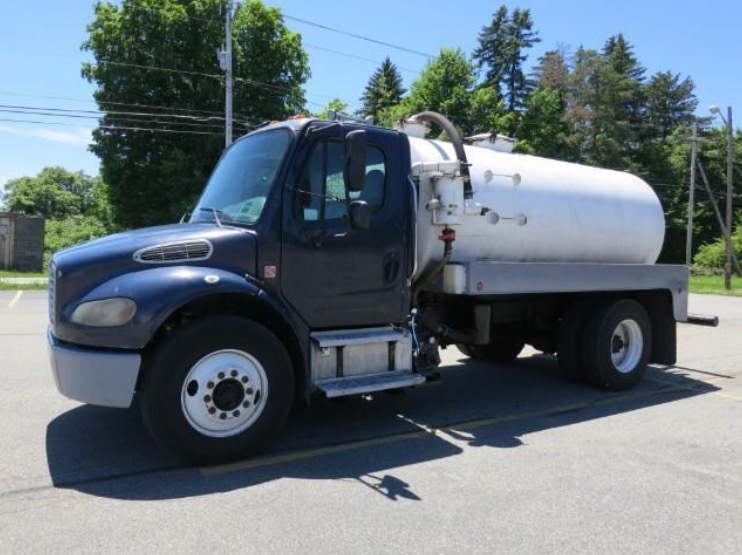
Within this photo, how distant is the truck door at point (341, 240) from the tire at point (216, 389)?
561mm

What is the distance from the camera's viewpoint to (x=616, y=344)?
7.82 m

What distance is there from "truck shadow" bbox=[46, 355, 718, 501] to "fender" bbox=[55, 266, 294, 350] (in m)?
0.93

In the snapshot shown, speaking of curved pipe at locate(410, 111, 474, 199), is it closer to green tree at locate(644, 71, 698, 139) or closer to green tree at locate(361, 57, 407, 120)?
green tree at locate(361, 57, 407, 120)

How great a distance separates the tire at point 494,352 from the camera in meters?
8.91

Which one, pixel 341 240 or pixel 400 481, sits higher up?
pixel 341 240

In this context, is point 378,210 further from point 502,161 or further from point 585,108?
point 585,108

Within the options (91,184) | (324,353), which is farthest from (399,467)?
(91,184)

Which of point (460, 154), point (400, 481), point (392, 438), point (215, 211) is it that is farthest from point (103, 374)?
point (460, 154)

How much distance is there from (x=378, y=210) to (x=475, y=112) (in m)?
39.2

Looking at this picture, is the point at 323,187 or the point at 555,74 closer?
the point at 323,187

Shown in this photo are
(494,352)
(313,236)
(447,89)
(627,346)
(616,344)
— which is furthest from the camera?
(447,89)

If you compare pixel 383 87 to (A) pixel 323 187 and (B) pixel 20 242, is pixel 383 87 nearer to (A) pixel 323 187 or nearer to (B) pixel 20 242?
(B) pixel 20 242

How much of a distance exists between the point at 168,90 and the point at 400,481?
1316 inches

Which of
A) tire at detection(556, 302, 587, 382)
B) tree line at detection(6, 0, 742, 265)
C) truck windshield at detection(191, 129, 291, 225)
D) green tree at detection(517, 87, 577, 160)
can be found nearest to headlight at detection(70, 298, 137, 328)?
truck windshield at detection(191, 129, 291, 225)
